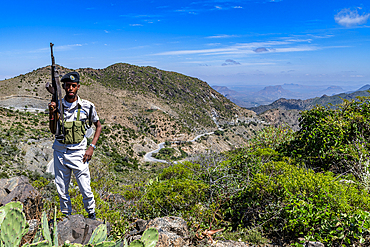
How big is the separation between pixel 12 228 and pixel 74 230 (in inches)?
A: 35.7

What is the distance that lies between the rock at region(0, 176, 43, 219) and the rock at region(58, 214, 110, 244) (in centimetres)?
41

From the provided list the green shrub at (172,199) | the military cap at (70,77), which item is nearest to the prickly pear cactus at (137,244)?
the green shrub at (172,199)

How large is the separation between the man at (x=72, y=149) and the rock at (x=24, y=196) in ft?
1.28

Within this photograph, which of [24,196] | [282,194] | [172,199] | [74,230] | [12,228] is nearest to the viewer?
[12,228]

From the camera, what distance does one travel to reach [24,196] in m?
3.46

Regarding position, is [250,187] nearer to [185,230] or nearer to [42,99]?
[185,230]

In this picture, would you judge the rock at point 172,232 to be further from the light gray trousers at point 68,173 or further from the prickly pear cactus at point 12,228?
the prickly pear cactus at point 12,228

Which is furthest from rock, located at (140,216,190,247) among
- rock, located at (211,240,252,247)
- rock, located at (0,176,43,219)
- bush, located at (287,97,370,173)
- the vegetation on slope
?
bush, located at (287,97,370,173)

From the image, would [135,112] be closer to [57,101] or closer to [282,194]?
[57,101]

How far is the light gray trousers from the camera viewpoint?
292 centimetres

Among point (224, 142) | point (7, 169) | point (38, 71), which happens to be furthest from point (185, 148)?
point (38, 71)

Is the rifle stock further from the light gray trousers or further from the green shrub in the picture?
the green shrub

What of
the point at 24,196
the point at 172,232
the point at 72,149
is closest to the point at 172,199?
the point at 172,232

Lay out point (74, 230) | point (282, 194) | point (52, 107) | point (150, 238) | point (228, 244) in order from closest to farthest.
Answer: point (150, 238) < point (74, 230) < point (52, 107) < point (228, 244) < point (282, 194)
